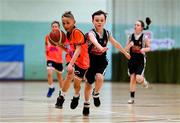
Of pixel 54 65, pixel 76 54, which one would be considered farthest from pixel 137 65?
pixel 76 54

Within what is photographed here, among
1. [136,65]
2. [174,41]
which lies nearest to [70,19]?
[136,65]

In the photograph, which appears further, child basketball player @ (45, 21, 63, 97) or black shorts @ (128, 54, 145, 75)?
child basketball player @ (45, 21, 63, 97)

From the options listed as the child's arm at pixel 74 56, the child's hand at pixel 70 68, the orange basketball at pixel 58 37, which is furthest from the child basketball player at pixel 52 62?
the child's arm at pixel 74 56

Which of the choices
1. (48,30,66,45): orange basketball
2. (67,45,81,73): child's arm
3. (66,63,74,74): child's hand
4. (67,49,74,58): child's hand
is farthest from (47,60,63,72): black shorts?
(67,45,81,73): child's arm

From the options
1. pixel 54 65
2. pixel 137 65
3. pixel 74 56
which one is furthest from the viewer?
pixel 54 65

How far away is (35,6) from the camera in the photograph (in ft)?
94.2

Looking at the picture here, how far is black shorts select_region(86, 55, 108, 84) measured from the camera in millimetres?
7711

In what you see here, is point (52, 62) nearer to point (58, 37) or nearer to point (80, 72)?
point (58, 37)

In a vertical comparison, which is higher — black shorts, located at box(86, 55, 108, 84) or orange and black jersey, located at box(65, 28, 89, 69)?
orange and black jersey, located at box(65, 28, 89, 69)

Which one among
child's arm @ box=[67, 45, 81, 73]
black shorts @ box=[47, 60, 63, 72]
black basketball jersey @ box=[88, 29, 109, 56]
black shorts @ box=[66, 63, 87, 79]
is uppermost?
black basketball jersey @ box=[88, 29, 109, 56]

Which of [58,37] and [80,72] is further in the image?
[58,37]

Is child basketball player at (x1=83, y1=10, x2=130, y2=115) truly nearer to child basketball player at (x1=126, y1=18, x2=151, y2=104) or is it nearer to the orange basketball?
the orange basketball

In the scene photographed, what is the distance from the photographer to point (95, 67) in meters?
7.71

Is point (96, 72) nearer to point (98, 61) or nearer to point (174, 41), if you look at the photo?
point (98, 61)
